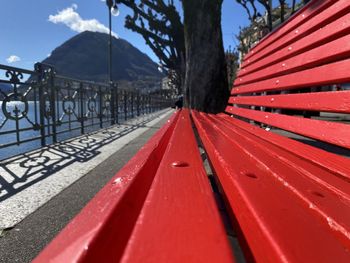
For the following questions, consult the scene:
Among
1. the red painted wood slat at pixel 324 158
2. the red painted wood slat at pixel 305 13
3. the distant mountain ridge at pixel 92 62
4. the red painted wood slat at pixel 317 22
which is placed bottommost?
the red painted wood slat at pixel 324 158

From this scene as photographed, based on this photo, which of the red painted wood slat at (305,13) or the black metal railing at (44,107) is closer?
the red painted wood slat at (305,13)

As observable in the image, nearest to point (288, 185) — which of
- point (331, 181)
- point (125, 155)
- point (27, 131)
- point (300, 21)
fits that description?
point (331, 181)

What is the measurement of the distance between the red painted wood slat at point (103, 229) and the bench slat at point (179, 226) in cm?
3

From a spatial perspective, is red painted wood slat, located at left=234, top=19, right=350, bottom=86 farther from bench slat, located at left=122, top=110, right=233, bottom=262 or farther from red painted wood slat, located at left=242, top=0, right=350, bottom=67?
bench slat, located at left=122, top=110, right=233, bottom=262

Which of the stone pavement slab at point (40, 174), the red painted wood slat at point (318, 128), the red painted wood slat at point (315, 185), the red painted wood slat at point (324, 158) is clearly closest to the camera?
the red painted wood slat at point (315, 185)

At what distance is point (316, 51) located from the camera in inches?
82.7

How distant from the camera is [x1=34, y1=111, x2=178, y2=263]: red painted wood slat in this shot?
0.62m

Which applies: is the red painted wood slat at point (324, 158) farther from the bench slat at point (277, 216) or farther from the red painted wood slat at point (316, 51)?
the red painted wood slat at point (316, 51)

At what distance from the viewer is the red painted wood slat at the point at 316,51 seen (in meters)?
1.74

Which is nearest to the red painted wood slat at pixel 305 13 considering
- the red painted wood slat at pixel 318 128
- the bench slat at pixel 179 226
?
the red painted wood slat at pixel 318 128

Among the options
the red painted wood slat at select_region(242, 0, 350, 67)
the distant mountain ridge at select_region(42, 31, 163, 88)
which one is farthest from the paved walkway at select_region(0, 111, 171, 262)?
the distant mountain ridge at select_region(42, 31, 163, 88)

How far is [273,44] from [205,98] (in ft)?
10.2

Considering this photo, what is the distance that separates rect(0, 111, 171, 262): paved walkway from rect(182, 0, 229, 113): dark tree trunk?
7.14ft

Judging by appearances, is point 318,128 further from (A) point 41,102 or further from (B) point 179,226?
(A) point 41,102
